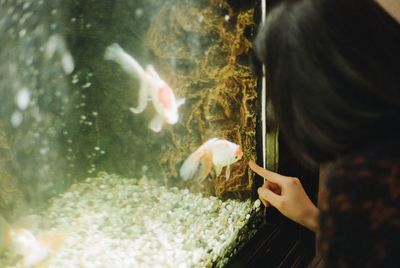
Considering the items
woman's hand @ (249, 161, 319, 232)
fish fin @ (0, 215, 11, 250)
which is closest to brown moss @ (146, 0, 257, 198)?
woman's hand @ (249, 161, 319, 232)

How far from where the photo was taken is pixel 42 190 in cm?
315

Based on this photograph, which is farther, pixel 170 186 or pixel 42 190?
pixel 170 186

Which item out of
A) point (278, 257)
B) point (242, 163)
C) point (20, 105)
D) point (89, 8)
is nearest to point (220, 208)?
point (242, 163)

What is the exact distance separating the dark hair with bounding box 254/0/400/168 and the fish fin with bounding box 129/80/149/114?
1.83 meters

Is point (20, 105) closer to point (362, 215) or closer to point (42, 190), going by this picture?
point (42, 190)

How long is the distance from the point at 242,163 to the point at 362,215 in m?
1.97

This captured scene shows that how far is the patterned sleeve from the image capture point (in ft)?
3.04

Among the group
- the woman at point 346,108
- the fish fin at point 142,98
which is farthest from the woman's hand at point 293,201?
the fish fin at point 142,98

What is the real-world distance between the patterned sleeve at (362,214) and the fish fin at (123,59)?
2.16 m

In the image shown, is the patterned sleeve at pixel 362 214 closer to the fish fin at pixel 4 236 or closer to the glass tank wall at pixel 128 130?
the glass tank wall at pixel 128 130

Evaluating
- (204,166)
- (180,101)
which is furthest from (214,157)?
(180,101)

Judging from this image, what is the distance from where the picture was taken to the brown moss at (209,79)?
112 inches

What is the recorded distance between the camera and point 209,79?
3125 mm

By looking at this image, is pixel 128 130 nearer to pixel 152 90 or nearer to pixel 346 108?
pixel 152 90
